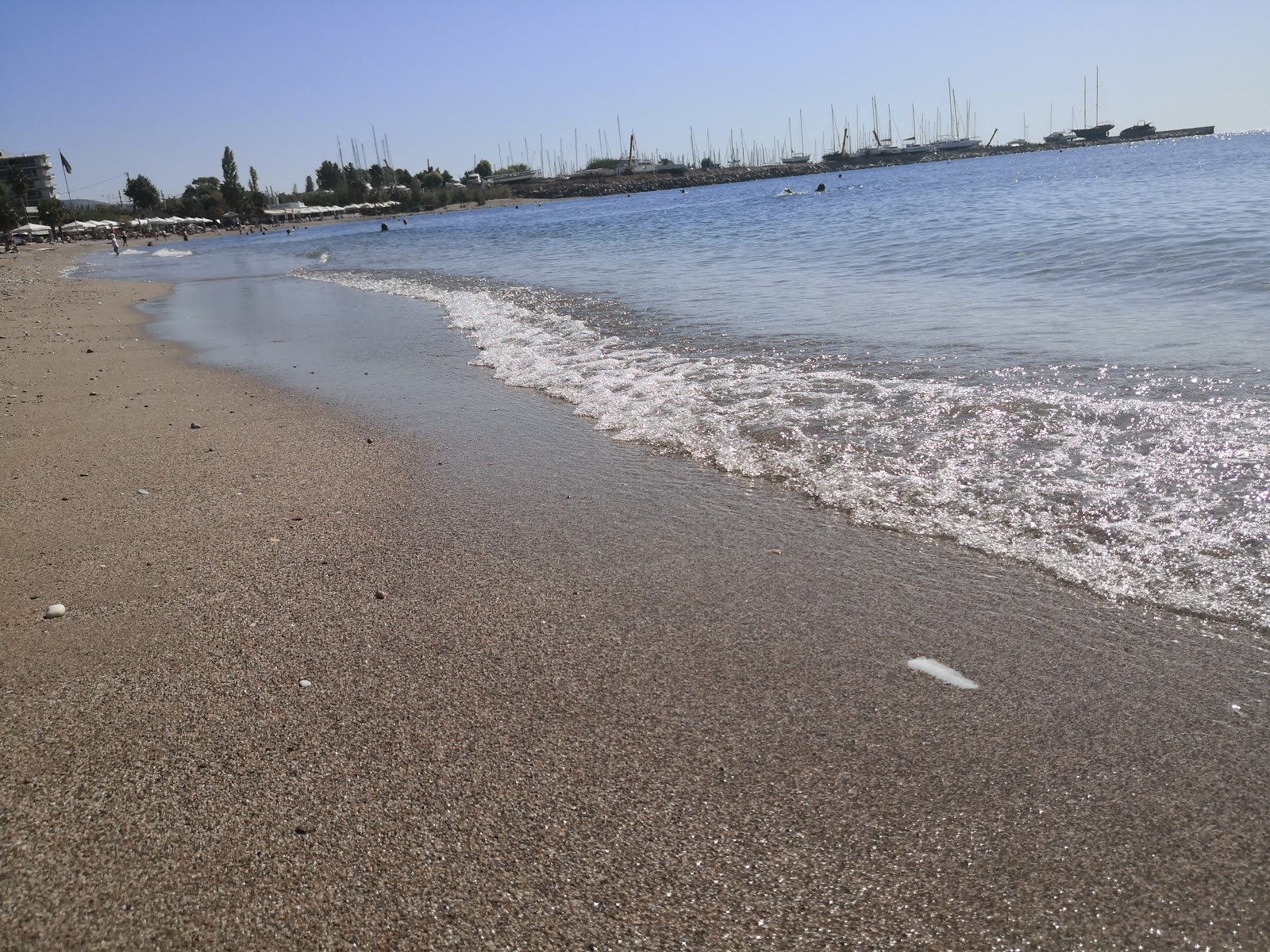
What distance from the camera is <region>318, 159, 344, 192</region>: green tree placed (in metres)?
146

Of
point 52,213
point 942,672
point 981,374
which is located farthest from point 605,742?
point 52,213

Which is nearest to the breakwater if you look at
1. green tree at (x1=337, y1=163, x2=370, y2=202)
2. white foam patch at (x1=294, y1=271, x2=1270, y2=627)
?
green tree at (x1=337, y1=163, x2=370, y2=202)

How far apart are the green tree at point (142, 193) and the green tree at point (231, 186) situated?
9.69 meters

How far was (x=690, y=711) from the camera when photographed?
114 inches

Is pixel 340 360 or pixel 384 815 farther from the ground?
pixel 340 360

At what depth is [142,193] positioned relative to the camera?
4584 inches

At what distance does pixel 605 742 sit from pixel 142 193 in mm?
140065

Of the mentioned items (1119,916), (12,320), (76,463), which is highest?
(12,320)

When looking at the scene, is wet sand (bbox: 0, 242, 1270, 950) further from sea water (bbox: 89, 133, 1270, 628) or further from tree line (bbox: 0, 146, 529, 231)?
tree line (bbox: 0, 146, 529, 231)

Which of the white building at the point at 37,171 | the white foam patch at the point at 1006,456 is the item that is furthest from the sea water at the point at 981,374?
the white building at the point at 37,171

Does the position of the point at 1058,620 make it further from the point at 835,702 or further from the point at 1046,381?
the point at 1046,381

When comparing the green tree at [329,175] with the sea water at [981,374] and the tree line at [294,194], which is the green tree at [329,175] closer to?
the tree line at [294,194]

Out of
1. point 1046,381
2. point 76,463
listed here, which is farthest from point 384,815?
point 1046,381

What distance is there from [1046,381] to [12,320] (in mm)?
18045
